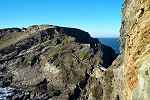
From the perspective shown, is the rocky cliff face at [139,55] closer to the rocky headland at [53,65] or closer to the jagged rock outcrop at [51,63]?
the rocky headland at [53,65]

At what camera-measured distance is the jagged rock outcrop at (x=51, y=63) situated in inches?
3430

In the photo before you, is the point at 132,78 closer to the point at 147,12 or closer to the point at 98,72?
the point at 147,12

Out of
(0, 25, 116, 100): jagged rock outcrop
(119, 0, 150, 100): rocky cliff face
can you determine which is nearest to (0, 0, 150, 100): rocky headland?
(0, 25, 116, 100): jagged rock outcrop

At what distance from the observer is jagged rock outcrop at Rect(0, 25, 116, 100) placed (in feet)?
286

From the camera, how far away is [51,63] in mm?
96625

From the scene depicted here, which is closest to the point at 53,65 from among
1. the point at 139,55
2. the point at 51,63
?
the point at 51,63

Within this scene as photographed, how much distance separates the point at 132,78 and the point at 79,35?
92.6 m

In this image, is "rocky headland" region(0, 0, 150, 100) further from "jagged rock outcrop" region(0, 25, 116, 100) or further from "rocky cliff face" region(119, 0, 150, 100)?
"rocky cliff face" region(119, 0, 150, 100)

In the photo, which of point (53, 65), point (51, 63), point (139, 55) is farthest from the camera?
point (51, 63)

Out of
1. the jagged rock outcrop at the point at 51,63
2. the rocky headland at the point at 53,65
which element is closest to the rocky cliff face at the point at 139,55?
the rocky headland at the point at 53,65

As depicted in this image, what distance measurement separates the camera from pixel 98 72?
240 ft

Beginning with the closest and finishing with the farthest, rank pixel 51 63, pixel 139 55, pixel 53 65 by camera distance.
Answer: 1. pixel 139 55
2. pixel 53 65
3. pixel 51 63

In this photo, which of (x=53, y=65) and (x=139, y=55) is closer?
(x=139, y=55)

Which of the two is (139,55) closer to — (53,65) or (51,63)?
(53,65)
